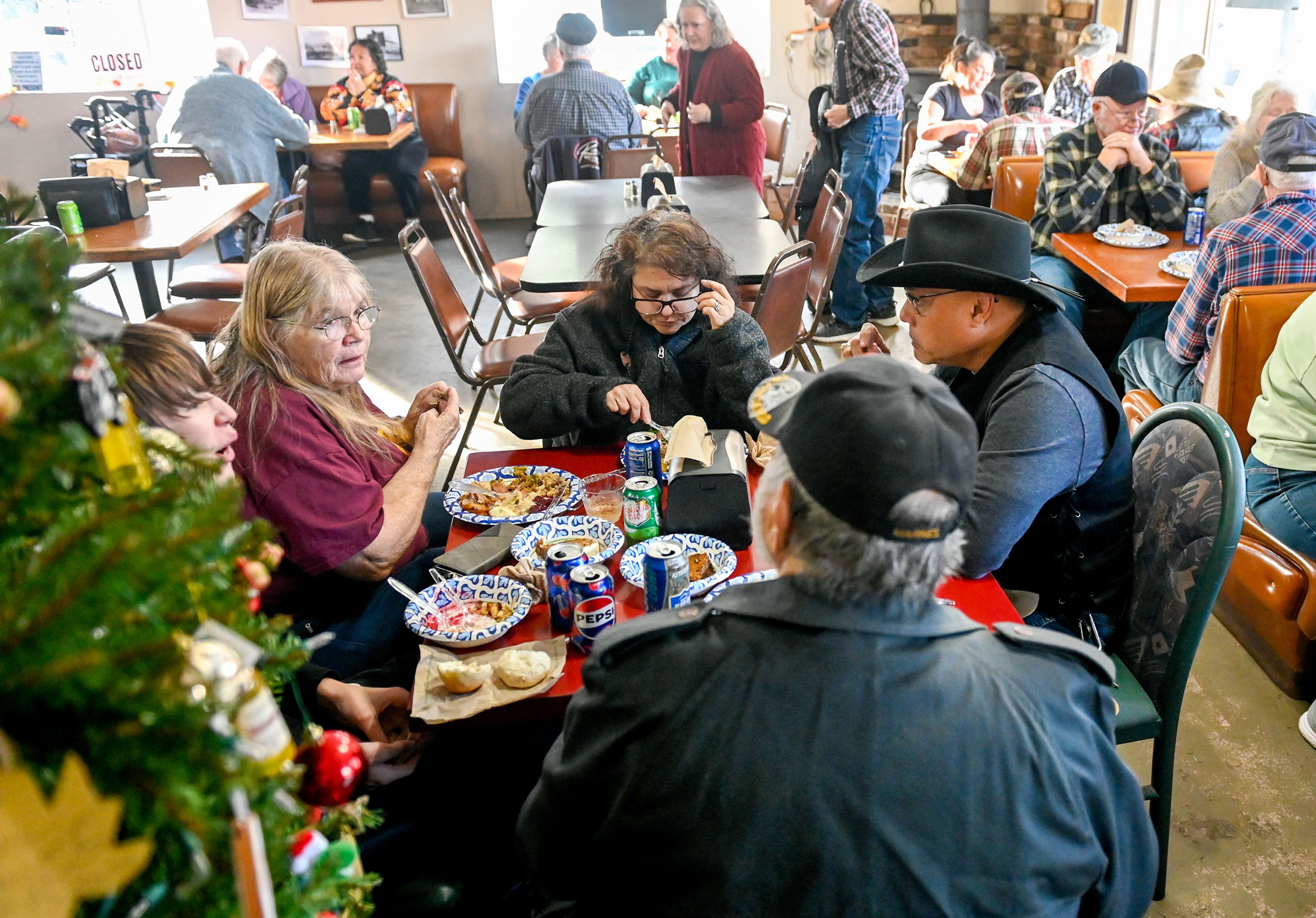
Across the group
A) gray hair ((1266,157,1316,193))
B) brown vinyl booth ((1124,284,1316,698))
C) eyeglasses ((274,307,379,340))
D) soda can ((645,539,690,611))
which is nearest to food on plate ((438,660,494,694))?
soda can ((645,539,690,611))

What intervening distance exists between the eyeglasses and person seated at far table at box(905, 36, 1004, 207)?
171 inches

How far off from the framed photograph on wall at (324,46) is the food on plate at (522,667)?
769cm

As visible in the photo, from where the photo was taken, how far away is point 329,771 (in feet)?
2.80

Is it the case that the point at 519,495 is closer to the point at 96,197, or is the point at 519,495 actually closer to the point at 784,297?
the point at 784,297

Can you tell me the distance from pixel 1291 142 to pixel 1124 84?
3.35ft

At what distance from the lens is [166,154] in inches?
209

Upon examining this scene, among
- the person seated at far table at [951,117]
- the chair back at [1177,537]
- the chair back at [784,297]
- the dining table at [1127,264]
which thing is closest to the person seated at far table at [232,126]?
the chair back at [784,297]

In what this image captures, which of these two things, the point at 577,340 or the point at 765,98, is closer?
the point at 577,340

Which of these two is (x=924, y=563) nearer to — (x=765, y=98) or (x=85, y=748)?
(x=85, y=748)

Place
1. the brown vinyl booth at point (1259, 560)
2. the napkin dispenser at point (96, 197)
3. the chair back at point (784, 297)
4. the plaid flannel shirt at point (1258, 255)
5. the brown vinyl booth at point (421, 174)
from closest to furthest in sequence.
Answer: the brown vinyl booth at point (1259, 560), the plaid flannel shirt at point (1258, 255), the chair back at point (784, 297), the napkin dispenser at point (96, 197), the brown vinyl booth at point (421, 174)

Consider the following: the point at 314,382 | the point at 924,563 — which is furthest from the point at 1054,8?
the point at 924,563

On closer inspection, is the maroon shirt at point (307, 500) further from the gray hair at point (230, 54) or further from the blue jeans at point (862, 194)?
the gray hair at point (230, 54)

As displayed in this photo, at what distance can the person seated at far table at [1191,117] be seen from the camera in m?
4.83

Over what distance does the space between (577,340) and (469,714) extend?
126 cm
